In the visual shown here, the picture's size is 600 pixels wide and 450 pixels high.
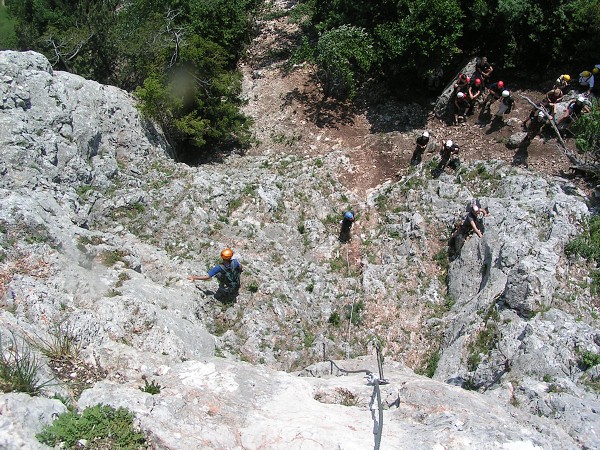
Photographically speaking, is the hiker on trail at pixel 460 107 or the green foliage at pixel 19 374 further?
the hiker on trail at pixel 460 107

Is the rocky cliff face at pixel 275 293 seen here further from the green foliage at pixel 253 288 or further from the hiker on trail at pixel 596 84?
the hiker on trail at pixel 596 84

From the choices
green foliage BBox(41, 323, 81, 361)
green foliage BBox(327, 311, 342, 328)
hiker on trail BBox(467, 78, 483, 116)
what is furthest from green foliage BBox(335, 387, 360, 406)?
hiker on trail BBox(467, 78, 483, 116)

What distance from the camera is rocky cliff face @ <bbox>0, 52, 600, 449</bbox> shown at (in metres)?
8.86

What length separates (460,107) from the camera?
21438 mm

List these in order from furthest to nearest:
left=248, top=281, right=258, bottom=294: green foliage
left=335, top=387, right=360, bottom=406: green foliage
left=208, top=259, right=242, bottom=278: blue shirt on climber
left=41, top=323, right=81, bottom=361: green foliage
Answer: left=248, top=281, right=258, bottom=294: green foliage < left=208, top=259, right=242, bottom=278: blue shirt on climber < left=335, top=387, right=360, bottom=406: green foliage < left=41, top=323, right=81, bottom=361: green foliage

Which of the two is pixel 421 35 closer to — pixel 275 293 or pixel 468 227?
pixel 468 227

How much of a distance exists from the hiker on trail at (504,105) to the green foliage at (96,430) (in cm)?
1774

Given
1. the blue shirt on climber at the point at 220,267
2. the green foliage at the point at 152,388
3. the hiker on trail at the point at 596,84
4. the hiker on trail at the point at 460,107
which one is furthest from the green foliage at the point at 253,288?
the hiker on trail at the point at 596,84

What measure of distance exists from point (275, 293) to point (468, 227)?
21.7 feet

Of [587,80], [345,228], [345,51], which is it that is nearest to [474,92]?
[587,80]

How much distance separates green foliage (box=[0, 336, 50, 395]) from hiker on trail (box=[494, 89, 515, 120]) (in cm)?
1818

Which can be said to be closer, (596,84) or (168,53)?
(596,84)

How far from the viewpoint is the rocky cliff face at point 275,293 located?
8.86 meters

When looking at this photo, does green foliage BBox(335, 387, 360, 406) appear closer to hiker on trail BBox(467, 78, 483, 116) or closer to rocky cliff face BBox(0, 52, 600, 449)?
rocky cliff face BBox(0, 52, 600, 449)
